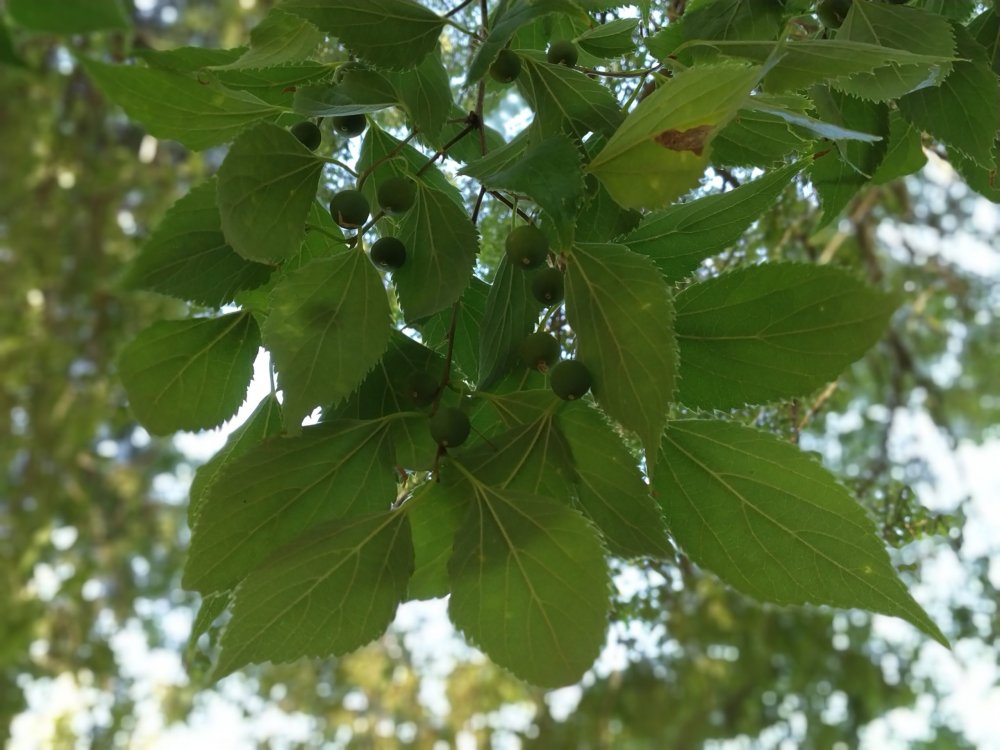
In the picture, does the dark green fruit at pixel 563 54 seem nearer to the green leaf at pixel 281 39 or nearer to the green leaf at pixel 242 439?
the green leaf at pixel 281 39

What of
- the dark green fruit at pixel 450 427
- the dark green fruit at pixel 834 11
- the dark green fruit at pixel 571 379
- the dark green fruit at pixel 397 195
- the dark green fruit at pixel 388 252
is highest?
the dark green fruit at pixel 834 11

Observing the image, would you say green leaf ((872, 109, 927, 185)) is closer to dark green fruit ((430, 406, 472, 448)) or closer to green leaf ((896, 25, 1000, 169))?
green leaf ((896, 25, 1000, 169))

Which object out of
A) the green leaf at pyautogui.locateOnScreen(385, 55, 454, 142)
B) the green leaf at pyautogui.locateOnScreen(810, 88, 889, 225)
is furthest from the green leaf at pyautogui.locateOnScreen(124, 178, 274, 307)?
the green leaf at pyautogui.locateOnScreen(810, 88, 889, 225)

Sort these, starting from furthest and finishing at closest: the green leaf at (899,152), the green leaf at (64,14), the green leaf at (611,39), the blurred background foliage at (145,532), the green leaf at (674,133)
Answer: the blurred background foliage at (145,532), the green leaf at (899,152), the green leaf at (611,39), the green leaf at (674,133), the green leaf at (64,14)

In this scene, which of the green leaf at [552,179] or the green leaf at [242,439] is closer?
the green leaf at [552,179]

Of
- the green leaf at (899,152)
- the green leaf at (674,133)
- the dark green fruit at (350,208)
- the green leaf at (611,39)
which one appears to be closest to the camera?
the green leaf at (674,133)

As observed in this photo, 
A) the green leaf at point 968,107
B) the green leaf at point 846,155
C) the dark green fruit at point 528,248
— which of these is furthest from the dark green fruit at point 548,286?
the green leaf at point 968,107
